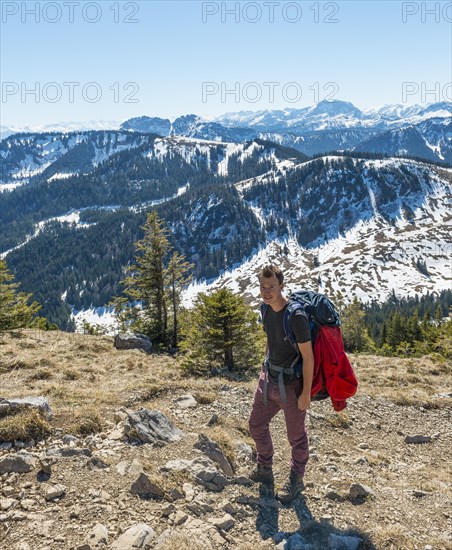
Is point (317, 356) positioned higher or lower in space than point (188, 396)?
higher

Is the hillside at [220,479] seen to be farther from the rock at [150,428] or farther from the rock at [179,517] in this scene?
the rock at [150,428]

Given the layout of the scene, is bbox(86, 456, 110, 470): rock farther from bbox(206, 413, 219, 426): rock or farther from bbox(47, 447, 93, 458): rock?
bbox(206, 413, 219, 426): rock

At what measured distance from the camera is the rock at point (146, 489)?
229 inches

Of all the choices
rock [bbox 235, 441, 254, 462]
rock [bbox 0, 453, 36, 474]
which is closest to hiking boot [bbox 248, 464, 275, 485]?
rock [bbox 235, 441, 254, 462]

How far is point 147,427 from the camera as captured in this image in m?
7.78

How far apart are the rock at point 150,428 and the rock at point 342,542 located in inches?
142

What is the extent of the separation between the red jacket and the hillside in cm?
202

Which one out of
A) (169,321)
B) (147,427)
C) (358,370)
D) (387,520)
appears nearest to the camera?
(387,520)

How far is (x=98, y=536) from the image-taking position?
477 cm

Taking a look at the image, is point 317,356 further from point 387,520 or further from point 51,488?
point 51,488

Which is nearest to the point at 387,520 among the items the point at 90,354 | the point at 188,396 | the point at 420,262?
the point at 188,396

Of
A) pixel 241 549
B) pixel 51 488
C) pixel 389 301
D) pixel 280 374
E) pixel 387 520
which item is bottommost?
pixel 389 301

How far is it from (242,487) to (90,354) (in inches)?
633

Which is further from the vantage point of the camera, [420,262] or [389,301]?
[420,262]
